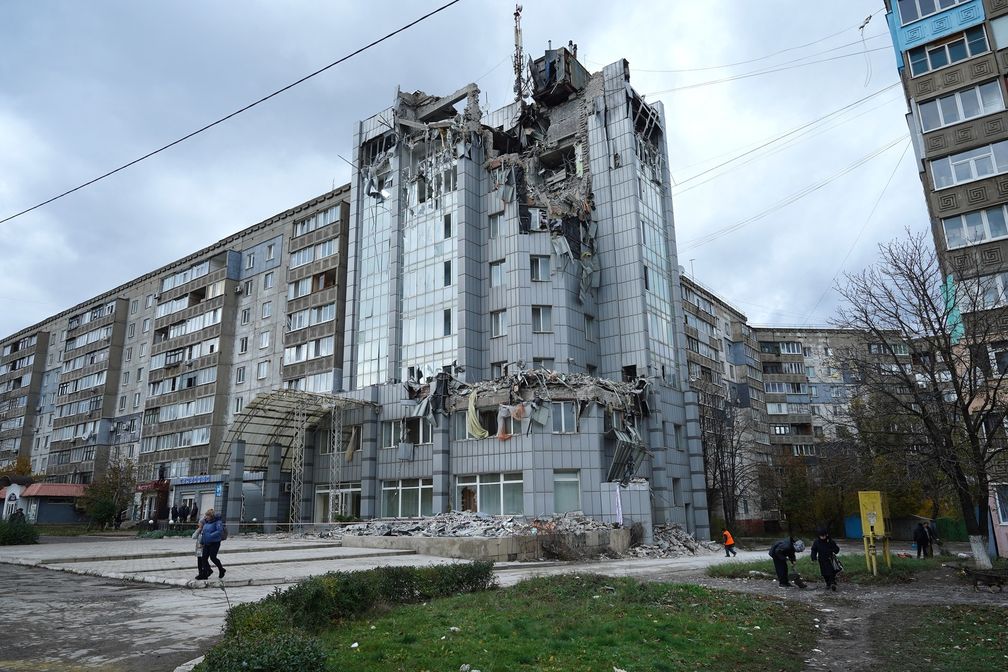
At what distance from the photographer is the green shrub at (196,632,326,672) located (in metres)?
6.04

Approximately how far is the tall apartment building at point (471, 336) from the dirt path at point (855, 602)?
17488mm

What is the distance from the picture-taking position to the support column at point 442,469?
128 feet

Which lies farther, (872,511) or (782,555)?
(872,511)

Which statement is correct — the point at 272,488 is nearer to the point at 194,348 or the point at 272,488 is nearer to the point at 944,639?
the point at 194,348

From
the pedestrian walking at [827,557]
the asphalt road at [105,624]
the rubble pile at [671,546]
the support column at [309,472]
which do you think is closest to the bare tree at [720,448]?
the rubble pile at [671,546]

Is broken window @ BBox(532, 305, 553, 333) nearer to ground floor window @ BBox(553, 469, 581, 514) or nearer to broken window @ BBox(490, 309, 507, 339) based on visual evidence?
broken window @ BBox(490, 309, 507, 339)

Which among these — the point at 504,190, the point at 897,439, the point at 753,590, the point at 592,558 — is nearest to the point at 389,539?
the point at 592,558

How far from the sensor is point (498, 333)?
43.4m

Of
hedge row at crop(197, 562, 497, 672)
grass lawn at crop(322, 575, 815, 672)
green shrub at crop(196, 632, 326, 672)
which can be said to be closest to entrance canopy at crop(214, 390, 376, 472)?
hedge row at crop(197, 562, 497, 672)

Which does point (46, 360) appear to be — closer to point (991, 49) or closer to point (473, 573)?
point (473, 573)

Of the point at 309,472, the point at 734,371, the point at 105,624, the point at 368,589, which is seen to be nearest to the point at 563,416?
the point at 309,472

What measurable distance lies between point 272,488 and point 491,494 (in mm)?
17817

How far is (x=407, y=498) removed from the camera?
4219 cm

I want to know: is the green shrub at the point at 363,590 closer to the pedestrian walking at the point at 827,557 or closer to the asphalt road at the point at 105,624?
the asphalt road at the point at 105,624
